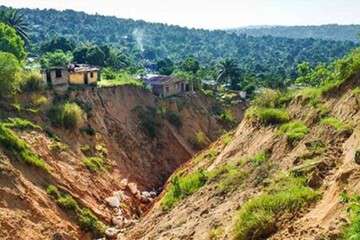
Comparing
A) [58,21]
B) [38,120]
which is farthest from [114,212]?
[58,21]

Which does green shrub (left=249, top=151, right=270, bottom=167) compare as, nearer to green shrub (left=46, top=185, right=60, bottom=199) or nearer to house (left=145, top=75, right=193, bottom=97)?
green shrub (left=46, top=185, right=60, bottom=199)

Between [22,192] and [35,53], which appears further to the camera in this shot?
[35,53]

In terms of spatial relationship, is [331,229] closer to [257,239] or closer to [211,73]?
[257,239]

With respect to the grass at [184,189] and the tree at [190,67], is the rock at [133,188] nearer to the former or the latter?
the grass at [184,189]

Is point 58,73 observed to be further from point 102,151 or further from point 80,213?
point 80,213

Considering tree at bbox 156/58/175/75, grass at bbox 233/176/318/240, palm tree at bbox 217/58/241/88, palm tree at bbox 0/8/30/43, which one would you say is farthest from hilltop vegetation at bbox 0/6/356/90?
grass at bbox 233/176/318/240

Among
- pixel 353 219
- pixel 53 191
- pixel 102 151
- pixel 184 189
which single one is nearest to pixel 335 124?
pixel 353 219

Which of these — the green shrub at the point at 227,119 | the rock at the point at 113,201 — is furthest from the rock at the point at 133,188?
the green shrub at the point at 227,119
